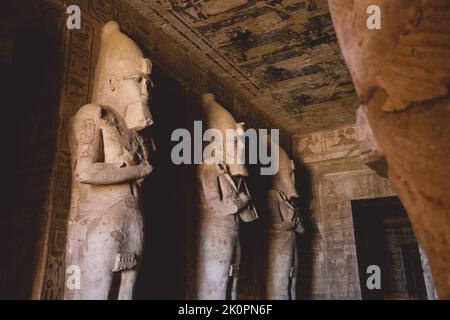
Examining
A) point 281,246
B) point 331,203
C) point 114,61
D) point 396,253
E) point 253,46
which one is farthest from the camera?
point 396,253

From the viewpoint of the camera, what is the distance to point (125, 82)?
327 centimetres

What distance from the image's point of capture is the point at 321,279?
7.64 metres

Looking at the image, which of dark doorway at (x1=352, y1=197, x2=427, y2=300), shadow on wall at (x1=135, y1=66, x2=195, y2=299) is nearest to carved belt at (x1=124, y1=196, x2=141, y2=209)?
shadow on wall at (x1=135, y1=66, x2=195, y2=299)

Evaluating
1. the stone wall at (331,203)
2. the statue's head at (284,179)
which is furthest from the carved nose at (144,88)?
the stone wall at (331,203)

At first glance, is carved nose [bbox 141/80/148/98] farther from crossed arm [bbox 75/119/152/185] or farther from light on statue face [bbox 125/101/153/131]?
crossed arm [bbox 75/119/152/185]

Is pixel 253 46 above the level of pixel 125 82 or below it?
above

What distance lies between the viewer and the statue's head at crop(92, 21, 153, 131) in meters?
3.19

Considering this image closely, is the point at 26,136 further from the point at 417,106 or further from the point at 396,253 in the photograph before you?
the point at 396,253

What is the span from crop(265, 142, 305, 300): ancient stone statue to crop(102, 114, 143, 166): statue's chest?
3.20 m

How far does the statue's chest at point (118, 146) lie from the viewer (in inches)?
117

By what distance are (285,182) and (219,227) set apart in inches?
88.6

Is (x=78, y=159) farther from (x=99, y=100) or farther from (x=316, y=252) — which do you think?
(x=316, y=252)

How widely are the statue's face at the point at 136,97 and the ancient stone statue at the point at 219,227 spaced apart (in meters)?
1.41

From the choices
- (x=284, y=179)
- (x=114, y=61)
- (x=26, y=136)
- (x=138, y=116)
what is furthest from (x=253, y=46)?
(x=26, y=136)
